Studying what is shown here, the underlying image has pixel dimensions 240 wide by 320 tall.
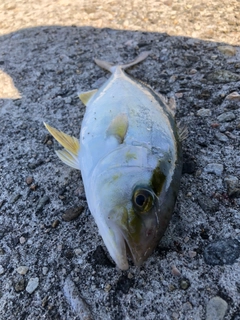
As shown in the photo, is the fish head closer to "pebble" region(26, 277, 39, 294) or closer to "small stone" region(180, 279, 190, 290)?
"small stone" region(180, 279, 190, 290)

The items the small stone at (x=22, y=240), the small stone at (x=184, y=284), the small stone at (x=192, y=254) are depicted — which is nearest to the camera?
the small stone at (x=184, y=284)

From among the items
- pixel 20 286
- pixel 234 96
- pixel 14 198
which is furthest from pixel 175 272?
pixel 234 96

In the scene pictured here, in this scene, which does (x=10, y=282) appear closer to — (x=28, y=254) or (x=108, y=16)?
(x=28, y=254)

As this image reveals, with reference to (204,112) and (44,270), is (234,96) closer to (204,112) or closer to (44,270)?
(204,112)

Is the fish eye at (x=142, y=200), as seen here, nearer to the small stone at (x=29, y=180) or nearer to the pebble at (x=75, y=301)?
the pebble at (x=75, y=301)

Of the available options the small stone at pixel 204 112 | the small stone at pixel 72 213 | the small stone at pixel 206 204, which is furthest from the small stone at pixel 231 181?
the small stone at pixel 72 213

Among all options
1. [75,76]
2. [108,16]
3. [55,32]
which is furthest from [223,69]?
[55,32]

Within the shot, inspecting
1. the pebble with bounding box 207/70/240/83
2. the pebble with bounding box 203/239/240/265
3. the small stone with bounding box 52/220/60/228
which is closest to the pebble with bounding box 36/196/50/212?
the small stone with bounding box 52/220/60/228
